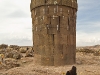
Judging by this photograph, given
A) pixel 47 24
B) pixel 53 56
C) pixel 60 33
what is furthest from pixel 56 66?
pixel 47 24

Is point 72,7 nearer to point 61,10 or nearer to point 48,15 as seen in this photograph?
point 61,10

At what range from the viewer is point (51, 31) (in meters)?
11.9

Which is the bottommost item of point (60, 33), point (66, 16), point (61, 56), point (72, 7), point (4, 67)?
point (4, 67)

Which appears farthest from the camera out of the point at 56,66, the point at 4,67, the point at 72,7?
the point at 4,67

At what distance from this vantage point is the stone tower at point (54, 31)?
12.0m

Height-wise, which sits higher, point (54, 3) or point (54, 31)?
point (54, 3)

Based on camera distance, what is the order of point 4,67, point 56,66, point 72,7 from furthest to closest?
point 4,67
point 72,7
point 56,66

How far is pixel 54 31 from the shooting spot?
1191 cm

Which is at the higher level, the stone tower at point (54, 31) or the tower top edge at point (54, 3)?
the tower top edge at point (54, 3)

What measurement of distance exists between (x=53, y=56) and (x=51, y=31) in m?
1.90

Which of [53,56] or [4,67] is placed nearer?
[53,56]

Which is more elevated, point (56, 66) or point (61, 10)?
point (61, 10)

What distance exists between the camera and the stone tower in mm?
11953

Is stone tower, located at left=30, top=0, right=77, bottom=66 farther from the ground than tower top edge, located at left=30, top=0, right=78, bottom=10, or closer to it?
closer to it
